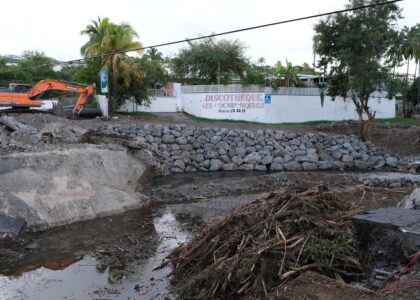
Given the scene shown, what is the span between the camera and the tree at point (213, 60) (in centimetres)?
4212

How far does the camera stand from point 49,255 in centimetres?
940

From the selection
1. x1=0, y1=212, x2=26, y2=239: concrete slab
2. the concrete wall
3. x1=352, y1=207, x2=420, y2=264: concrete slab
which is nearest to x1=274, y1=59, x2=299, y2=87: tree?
the concrete wall

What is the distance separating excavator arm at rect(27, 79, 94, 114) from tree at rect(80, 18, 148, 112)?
3.69 meters

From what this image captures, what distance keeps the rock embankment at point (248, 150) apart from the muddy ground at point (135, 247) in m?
4.02

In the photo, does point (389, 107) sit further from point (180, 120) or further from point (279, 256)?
point (279, 256)

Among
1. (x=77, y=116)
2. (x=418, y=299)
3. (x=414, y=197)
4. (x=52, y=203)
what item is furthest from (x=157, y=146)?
(x=418, y=299)

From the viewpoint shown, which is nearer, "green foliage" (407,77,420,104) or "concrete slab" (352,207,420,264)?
"concrete slab" (352,207,420,264)

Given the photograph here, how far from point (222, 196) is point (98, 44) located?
1774cm

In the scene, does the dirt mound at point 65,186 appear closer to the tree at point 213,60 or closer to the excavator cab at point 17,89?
the excavator cab at point 17,89

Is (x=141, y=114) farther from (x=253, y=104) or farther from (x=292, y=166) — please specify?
(x=292, y=166)

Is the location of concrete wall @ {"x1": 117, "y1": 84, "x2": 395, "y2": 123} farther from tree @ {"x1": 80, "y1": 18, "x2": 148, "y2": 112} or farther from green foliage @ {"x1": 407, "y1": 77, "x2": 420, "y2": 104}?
green foliage @ {"x1": 407, "y1": 77, "x2": 420, "y2": 104}

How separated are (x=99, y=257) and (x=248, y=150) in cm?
1488

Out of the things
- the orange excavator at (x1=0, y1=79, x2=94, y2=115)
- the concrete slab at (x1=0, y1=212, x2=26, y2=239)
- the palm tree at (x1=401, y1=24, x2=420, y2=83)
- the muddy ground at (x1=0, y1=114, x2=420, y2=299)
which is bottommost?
the muddy ground at (x1=0, y1=114, x2=420, y2=299)

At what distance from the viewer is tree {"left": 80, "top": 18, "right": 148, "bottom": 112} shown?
28866 mm
